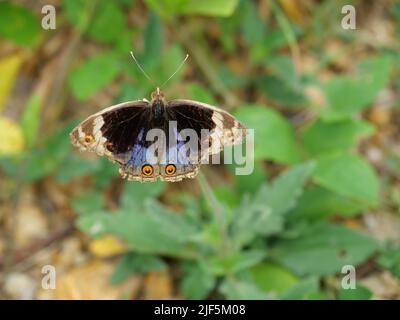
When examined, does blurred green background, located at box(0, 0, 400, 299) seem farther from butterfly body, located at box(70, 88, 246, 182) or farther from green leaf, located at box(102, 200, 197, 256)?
butterfly body, located at box(70, 88, 246, 182)

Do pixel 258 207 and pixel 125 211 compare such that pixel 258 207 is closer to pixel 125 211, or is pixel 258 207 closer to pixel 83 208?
pixel 125 211

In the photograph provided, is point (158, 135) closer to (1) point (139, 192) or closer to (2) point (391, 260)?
(1) point (139, 192)

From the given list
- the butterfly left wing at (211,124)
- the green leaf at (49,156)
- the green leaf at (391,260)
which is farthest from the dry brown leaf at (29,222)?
the green leaf at (391,260)

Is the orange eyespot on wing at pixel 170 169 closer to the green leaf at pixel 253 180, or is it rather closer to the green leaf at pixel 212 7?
the green leaf at pixel 212 7

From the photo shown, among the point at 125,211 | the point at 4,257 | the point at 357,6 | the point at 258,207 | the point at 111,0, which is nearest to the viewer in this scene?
the point at 258,207

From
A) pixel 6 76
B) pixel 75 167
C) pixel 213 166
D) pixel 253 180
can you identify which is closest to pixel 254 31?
pixel 213 166
